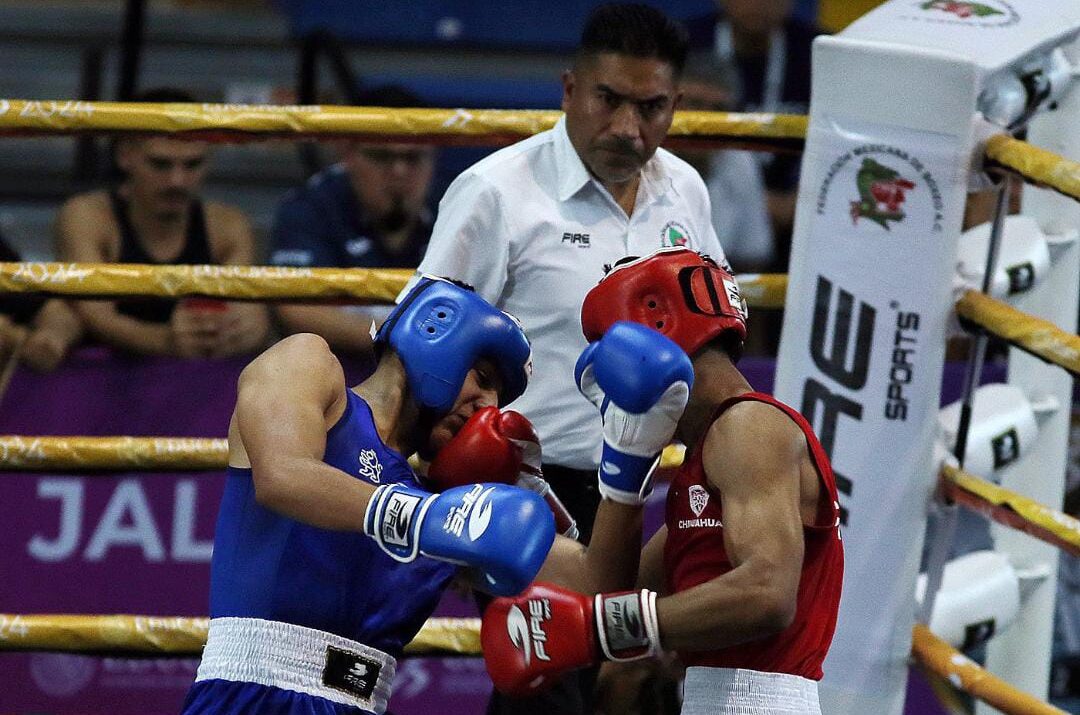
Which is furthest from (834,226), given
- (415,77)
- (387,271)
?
(415,77)

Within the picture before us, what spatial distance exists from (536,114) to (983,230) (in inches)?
38.0

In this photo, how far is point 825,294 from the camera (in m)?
3.21

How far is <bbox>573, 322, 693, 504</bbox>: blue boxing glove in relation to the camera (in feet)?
7.57

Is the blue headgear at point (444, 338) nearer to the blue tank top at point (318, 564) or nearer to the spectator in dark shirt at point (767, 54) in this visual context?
the blue tank top at point (318, 564)

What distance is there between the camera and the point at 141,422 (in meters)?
3.93

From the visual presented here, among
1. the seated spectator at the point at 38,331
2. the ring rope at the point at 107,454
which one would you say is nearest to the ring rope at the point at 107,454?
the ring rope at the point at 107,454

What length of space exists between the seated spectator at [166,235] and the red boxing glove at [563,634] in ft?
5.95

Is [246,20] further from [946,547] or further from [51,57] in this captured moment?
[946,547]

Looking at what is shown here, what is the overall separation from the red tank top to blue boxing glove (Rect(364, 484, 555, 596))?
28 centimetres

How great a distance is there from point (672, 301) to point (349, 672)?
0.79 meters

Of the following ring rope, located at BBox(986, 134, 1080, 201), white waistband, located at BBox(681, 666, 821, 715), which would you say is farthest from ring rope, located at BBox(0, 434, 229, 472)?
ring rope, located at BBox(986, 134, 1080, 201)

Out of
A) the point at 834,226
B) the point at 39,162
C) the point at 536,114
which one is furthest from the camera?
the point at 39,162

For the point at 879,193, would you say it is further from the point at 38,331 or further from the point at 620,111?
the point at 38,331

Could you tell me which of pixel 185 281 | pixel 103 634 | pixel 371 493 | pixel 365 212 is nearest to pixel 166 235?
pixel 365 212
